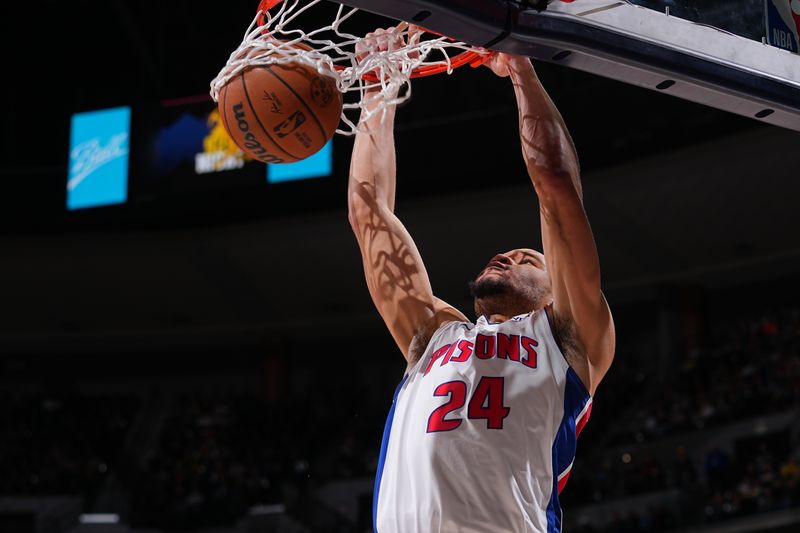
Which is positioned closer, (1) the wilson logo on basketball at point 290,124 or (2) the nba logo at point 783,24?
(2) the nba logo at point 783,24

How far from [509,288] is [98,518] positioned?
13291mm

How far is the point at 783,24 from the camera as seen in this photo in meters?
2.48

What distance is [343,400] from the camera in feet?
58.3

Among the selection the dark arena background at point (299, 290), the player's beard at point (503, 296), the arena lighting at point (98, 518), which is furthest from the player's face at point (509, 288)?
the arena lighting at point (98, 518)

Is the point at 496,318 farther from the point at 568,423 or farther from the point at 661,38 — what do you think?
the point at 661,38

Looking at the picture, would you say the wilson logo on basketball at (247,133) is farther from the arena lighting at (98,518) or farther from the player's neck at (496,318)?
the arena lighting at (98,518)

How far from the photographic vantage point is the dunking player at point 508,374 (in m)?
2.24

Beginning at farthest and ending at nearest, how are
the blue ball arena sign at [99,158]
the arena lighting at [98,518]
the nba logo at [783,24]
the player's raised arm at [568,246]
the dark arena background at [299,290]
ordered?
the arena lighting at [98,518]
the blue ball arena sign at [99,158]
the dark arena background at [299,290]
the nba logo at [783,24]
the player's raised arm at [568,246]

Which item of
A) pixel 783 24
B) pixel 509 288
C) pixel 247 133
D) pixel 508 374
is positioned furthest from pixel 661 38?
pixel 247 133

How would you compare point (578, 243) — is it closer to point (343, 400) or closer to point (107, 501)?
point (107, 501)

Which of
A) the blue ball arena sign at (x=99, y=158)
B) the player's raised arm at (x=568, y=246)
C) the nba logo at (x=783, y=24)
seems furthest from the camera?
the blue ball arena sign at (x=99, y=158)

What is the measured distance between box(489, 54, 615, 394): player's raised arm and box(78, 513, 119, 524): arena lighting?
13307 mm

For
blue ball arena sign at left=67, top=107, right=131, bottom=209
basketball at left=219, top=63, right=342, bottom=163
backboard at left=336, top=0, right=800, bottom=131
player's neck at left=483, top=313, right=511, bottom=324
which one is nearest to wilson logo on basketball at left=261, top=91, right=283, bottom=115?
basketball at left=219, top=63, right=342, bottom=163

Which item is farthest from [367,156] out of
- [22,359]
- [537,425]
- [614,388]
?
[22,359]
